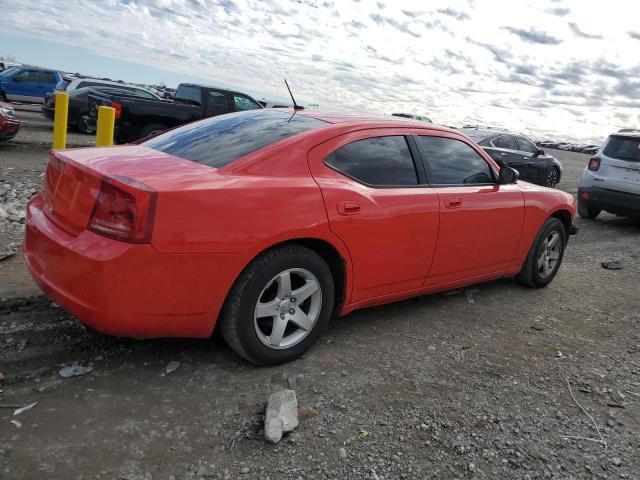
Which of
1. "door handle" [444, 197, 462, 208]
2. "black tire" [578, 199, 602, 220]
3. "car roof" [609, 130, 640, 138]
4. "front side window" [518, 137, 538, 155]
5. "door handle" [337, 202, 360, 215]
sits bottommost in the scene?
"black tire" [578, 199, 602, 220]

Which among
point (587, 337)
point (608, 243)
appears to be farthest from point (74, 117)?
point (587, 337)

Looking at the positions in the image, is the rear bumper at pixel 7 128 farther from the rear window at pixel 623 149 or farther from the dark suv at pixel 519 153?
the rear window at pixel 623 149

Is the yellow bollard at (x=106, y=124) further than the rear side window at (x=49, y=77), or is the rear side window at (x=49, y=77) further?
the rear side window at (x=49, y=77)

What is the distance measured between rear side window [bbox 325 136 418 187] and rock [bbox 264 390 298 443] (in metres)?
1.47

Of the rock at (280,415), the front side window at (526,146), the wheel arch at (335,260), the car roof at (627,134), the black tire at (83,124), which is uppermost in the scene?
the car roof at (627,134)

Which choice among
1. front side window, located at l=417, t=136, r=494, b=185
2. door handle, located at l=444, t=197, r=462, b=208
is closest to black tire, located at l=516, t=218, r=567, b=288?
front side window, located at l=417, t=136, r=494, b=185

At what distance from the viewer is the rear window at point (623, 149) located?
30.5 ft

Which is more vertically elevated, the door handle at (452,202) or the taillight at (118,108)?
the door handle at (452,202)

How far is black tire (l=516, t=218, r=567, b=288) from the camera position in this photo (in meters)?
5.22

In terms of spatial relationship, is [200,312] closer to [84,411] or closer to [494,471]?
[84,411]

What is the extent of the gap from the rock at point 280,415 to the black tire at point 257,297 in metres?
0.32

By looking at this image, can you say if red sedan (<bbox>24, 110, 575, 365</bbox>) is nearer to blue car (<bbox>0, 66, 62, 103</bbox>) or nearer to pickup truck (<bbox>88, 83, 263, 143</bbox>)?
pickup truck (<bbox>88, 83, 263, 143</bbox>)

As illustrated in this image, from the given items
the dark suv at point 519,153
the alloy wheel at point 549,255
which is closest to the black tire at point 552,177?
the dark suv at point 519,153

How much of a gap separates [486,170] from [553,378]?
1.85 m
